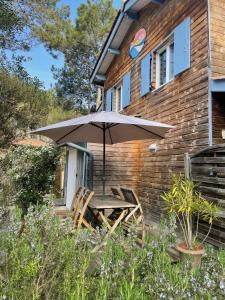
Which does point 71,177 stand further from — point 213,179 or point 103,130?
point 213,179

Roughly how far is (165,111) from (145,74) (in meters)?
1.68

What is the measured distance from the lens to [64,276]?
2.02 metres

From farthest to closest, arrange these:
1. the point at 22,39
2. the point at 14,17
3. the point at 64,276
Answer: the point at 22,39 → the point at 14,17 → the point at 64,276

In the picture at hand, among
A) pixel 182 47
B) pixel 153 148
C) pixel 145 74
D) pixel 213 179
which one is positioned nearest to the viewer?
pixel 213 179

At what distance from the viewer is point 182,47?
6332 mm

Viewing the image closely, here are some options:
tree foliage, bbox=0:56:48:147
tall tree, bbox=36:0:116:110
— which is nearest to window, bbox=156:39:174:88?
tree foliage, bbox=0:56:48:147

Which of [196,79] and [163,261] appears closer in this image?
[163,261]

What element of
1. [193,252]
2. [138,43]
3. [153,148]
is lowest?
[193,252]

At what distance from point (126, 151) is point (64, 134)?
2.54 meters

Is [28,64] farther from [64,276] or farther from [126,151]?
[64,276]

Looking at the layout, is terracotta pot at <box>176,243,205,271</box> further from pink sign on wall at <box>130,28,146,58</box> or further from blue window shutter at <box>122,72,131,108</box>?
pink sign on wall at <box>130,28,146,58</box>

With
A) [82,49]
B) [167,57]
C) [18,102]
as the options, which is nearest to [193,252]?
[167,57]

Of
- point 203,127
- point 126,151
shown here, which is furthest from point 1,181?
point 203,127

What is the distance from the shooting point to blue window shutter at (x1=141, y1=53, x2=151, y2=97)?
7.98 m
